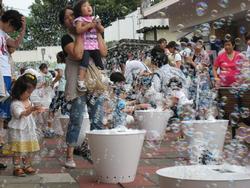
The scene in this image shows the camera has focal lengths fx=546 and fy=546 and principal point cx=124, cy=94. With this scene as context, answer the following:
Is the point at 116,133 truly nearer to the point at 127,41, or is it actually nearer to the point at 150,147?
the point at 150,147

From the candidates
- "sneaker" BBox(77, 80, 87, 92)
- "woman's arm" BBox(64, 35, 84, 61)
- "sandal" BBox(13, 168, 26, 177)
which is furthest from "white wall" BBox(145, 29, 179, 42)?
"sandal" BBox(13, 168, 26, 177)

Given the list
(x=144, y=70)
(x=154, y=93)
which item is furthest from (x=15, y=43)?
(x=144, y=70)

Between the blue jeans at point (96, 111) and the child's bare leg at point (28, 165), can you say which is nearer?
the child's bare leg at point (28, 165)

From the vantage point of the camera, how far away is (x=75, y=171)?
572cm

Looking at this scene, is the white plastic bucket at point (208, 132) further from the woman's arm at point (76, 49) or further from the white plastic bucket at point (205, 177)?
the white plastic bucket at point (205, 177)

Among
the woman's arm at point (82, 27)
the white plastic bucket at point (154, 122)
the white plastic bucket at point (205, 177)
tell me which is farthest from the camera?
the white plastic bucket at point (154, 122)

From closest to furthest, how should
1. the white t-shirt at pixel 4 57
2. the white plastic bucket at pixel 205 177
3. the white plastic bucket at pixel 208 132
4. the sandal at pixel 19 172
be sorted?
the white plastic bucket at pixel 205 177 → the sandal at pixel 19 172 → the white t-shirt at pixel 4 57 → the white plastic bucket at pixel 208 132

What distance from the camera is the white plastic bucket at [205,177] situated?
2977mm

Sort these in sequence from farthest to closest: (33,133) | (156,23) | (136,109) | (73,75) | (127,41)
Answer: (156,23)
(127,41)
(136,109)
(73,75)
(33,133)

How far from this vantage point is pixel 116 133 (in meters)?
5.03

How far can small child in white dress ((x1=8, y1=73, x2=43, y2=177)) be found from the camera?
216 inches

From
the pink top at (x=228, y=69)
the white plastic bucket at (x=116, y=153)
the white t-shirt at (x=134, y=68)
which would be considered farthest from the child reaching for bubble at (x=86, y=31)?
the white t-shirt at (x=134, y=68)

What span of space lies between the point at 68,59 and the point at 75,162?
3.90ft

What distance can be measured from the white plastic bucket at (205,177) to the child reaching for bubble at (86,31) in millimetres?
2716
